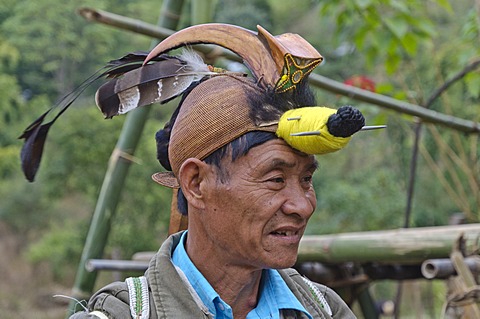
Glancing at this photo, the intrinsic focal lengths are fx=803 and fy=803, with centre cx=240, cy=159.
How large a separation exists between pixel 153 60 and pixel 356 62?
378 inches

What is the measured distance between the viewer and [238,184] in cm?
159

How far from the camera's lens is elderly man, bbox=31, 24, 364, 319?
5.16 ft

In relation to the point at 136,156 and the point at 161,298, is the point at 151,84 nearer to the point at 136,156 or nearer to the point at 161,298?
the point at 161,298

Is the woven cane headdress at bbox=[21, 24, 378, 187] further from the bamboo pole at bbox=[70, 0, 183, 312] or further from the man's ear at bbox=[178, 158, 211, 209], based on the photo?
the bamboo pole at bbox=[70, 0, 183, 312]

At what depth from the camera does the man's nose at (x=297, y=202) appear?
62.4 inches

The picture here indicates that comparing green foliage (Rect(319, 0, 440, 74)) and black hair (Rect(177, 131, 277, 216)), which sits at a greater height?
green foliage (Rect(319, 0, 440, 74))

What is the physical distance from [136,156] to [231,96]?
754 centimetres

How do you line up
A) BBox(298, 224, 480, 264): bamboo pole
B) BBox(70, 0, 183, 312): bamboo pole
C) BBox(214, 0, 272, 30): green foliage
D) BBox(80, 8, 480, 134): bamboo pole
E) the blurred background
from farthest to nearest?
BBox(214, 0, 272, 30): green foliage → the blurred background → BBox(70, 0, 183, 312): bamboo pole → BBox(298, 224, 480, 264): bamboo pole → BBox(80, 8, 480, 134): bamboo pole

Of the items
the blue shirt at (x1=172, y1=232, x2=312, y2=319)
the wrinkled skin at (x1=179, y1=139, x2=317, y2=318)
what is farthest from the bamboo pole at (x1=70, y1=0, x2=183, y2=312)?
the wrinkled skin at (x1=179, y1=139, x2=317, y2=318)

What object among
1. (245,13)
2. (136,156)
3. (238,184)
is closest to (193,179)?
(238,184)

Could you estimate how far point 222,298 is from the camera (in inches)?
65.7

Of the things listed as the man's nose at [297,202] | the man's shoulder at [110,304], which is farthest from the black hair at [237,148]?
the man's shoulder at [110,304]

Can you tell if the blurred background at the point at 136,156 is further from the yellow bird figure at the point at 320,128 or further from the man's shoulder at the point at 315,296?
the yellow bird figure at the point at 320,128

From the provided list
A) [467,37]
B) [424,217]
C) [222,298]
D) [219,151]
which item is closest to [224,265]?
[222,298]
